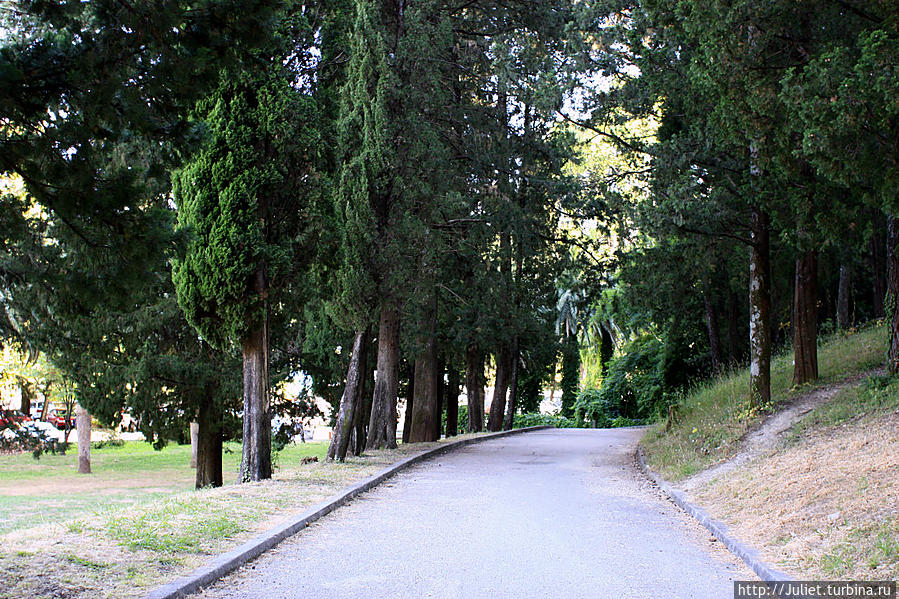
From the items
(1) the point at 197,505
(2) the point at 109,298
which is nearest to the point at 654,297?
(1) the point at 197,505

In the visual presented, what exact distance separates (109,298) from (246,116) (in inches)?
341

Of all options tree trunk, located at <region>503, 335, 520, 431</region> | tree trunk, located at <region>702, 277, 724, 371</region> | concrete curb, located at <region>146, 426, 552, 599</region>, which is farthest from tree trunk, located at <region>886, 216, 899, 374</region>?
tree trunk, located at <region>503, 335, 520, 431</region>

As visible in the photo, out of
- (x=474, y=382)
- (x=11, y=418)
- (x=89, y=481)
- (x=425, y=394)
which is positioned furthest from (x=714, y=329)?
(x=11, y=418)

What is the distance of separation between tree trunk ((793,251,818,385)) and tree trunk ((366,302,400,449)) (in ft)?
29.8

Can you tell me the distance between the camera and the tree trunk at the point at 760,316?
1554cm

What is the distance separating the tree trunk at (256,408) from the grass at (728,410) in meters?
7.11

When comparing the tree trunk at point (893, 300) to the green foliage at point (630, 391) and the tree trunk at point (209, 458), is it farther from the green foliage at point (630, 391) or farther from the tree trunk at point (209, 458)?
the green foliage at point (630, 391)

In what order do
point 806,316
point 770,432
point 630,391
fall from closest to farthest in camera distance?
1. point 770,432
2. point 806,316
3. point 630,391

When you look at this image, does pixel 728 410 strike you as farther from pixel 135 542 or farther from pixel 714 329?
pixel 135 542

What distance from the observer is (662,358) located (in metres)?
35.7

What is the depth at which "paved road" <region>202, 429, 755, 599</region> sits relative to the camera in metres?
6.25

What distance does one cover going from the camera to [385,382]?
19906 millimetres

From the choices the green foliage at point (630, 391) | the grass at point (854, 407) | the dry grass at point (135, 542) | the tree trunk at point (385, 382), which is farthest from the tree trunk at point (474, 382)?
the dry grass at point (135, 542)

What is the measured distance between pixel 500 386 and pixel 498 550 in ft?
80.8
